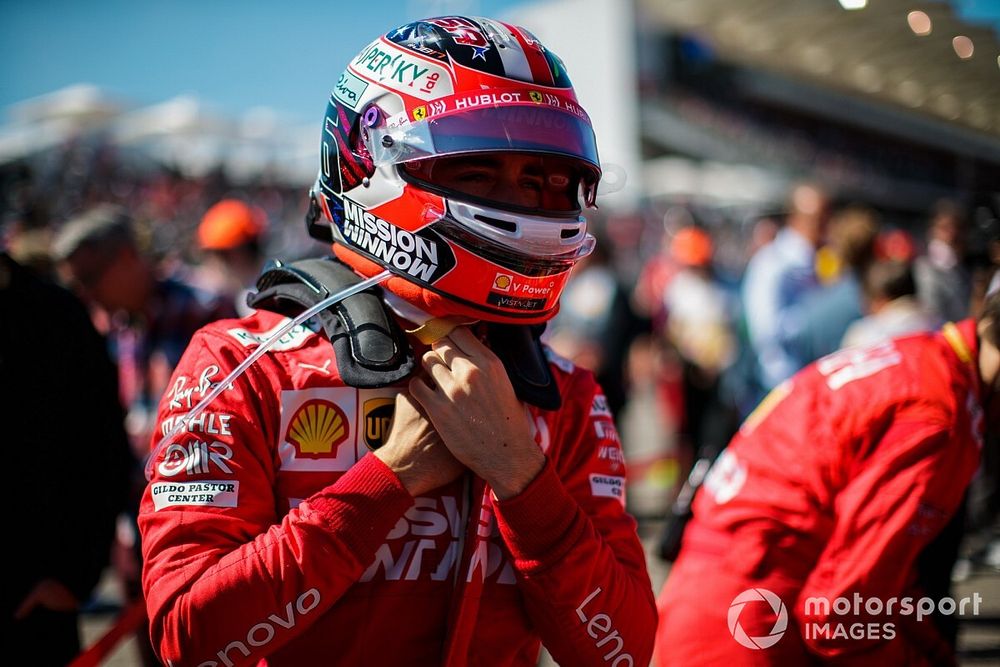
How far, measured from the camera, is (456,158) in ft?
5.80

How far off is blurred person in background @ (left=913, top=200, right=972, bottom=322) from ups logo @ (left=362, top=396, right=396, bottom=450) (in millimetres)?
3820

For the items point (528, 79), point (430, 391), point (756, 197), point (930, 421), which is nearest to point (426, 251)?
point (430, 391)

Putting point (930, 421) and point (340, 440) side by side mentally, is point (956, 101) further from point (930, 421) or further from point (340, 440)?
point (340, 440)

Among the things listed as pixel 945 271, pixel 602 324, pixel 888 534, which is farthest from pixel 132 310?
pixel 945 271

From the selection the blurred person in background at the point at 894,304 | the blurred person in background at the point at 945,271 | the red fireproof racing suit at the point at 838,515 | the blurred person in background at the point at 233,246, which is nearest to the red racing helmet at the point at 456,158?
the red fireproof racing suit at the point at 838,515

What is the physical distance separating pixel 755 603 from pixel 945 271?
14.4 feet

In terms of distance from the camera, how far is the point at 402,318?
5.88ft

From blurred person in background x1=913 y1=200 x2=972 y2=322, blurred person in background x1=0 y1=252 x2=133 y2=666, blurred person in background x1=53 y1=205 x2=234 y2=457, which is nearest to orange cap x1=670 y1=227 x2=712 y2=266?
blurred person in background x1=913 y1=200 x2=972 y2=322

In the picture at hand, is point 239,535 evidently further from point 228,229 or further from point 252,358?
point 228,229

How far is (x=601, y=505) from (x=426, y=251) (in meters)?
0.62

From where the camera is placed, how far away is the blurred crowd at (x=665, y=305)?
396 centimetres

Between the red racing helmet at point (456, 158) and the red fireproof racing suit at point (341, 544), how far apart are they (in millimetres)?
238

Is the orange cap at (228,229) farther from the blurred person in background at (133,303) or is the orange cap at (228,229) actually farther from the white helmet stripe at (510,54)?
the white helmet stripe at (510,54)

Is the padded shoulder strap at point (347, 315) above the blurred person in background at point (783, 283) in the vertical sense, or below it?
above
